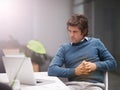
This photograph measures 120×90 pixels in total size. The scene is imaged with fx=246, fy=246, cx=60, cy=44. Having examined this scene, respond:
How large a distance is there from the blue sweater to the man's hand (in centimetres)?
5

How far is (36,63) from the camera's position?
3941 mm

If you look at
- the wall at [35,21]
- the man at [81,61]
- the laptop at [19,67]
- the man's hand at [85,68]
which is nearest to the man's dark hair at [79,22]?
the man at [81,61]

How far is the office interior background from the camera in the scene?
3.81 meters

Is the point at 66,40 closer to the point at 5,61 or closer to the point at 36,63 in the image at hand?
the point at 36,63

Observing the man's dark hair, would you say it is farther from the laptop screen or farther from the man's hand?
the laptop screen

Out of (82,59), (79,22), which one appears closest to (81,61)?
(82,59)

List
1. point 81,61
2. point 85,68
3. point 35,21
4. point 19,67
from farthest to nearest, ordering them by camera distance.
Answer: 1. point 35,21
2. point 81,61
3. point 85,68
4. point 19,67

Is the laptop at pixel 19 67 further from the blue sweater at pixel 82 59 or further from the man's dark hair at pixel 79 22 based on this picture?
the man's dark hair at pixel 79 22

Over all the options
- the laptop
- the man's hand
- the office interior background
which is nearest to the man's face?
the man's hand

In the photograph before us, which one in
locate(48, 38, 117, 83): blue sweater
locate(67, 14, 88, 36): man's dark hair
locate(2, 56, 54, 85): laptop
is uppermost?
locate(67, 14, 88, 36): man's dark hair

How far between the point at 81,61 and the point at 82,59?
0.02 m

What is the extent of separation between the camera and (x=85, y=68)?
2.07 meters

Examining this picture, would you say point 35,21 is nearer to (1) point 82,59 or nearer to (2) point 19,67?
(1) point 82,59

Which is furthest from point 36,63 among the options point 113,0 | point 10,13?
point 113,0
